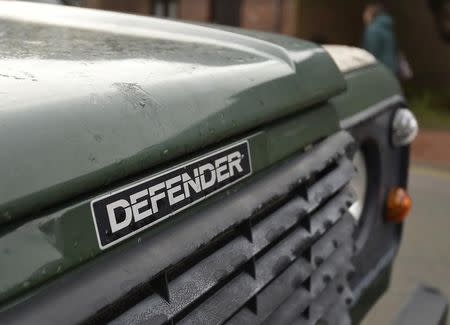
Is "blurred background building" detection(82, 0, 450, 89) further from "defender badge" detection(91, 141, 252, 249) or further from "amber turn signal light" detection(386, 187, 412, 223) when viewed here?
"defender badge" detection(91, 141, 252, 249)

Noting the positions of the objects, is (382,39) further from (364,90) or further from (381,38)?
(364,90)

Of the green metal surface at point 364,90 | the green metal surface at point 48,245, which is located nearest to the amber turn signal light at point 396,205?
the green metal surface at point 364,90

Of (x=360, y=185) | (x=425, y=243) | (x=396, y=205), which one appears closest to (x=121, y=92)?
(x=360, y=185)

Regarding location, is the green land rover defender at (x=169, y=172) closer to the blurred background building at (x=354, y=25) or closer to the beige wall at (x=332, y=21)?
the blurred background building at (x=354, y=25)

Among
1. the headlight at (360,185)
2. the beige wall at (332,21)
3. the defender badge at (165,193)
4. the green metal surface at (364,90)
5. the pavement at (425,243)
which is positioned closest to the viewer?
the defender badge at (165,193)

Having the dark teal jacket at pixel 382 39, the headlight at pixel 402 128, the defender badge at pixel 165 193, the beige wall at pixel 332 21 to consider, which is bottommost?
the beige wall at pixel 332 21

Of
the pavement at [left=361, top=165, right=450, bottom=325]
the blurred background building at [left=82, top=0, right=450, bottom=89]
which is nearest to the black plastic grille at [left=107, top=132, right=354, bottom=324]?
the pavement at [left=361, top=165, right=450, bottom=325]

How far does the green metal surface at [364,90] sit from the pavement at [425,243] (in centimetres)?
95

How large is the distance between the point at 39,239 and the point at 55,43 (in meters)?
0.69

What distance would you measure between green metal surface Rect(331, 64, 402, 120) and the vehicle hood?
0.18 m

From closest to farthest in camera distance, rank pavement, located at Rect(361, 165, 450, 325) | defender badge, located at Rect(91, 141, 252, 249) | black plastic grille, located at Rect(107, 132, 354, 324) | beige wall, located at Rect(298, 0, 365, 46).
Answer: defender badge, located at Rect(91, 141, 252, 249) → black plastic grille, located at Rect(107, 132, 354, 324) → pavement, located at Rect(361, 165, 450, 325) → beige wall, located at Rect(298, 0, 365, 46)

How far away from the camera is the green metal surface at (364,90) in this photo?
1.84 meters

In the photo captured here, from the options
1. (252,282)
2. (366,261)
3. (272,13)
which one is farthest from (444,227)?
(272,13)

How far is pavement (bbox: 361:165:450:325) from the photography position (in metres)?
4.15
